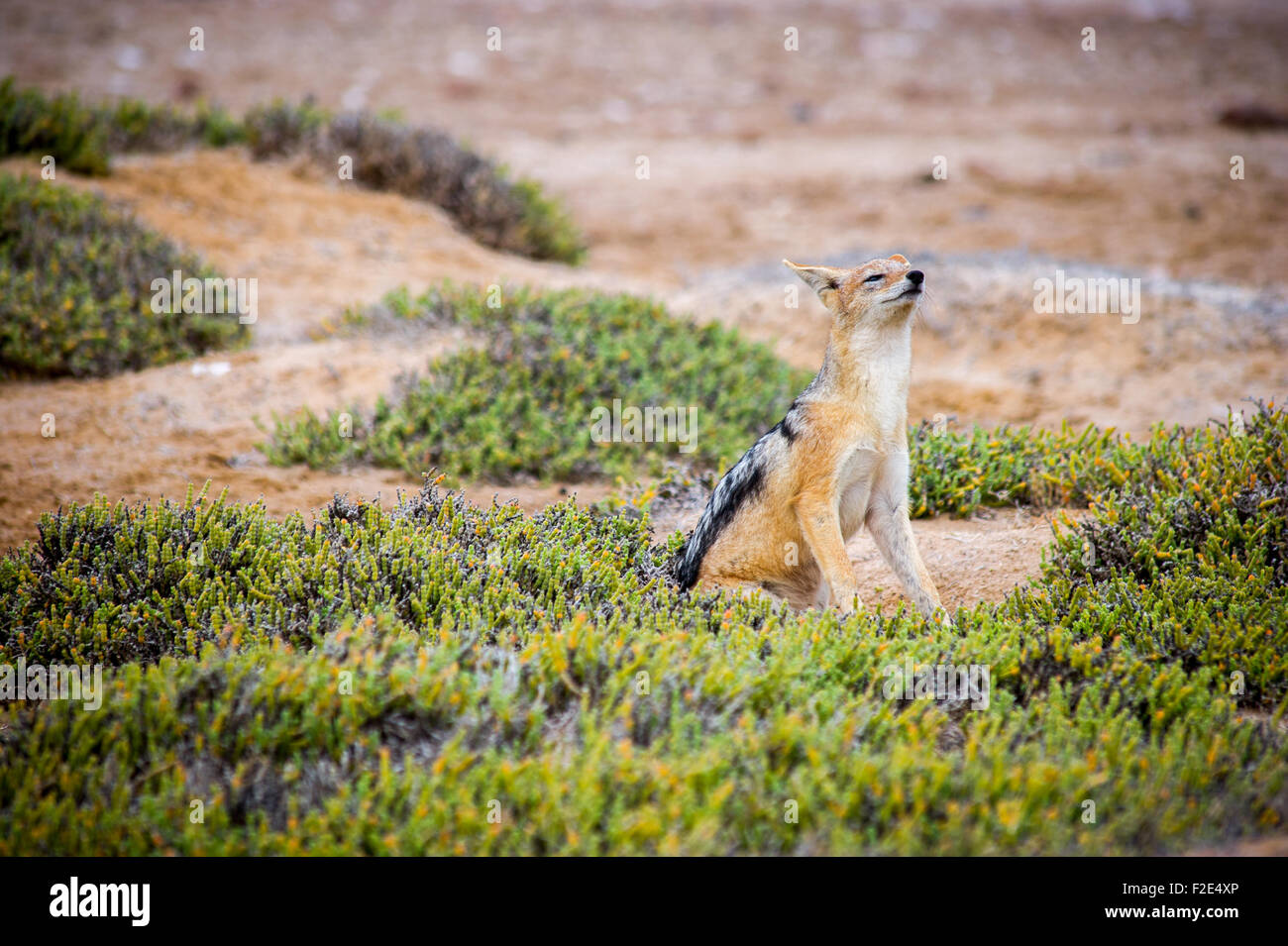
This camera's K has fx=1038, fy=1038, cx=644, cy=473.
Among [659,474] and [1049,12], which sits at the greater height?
[1049,12]

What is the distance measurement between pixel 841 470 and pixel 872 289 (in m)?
0.94

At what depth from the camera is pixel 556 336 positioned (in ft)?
31.5

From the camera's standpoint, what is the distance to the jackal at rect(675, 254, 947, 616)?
5199 millimetres

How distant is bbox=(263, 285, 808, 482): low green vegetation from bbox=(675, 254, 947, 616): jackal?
8.72 ft

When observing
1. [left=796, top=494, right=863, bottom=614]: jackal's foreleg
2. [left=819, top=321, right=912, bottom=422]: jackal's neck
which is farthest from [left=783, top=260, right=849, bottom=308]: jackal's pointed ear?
[left=796, top=494, right=863, bottom=614]: jackal's foreleg

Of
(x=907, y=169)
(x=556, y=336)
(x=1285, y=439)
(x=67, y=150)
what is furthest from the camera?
(x=907, y=169)

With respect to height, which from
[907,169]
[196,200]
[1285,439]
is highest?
[907,169]

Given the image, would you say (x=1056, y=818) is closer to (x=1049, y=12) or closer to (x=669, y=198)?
(x=669, y=198)

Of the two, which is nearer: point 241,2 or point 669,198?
point 669,198

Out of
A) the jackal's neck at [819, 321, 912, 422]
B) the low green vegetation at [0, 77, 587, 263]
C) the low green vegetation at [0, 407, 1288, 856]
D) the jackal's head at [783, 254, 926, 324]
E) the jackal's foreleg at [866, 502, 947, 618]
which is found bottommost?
the low green vegetation at [0, 407, 1288, 856]

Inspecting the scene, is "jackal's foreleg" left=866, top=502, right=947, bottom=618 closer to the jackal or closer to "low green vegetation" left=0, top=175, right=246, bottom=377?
the jackal

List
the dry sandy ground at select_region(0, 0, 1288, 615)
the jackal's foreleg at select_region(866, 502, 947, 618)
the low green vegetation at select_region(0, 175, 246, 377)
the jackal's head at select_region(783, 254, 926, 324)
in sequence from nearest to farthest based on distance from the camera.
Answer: the jackal's head at select_region(783, 254, 926, 324), the jackal's foreleg at select_region(866, 502, 947, 618), the dry sandy ground at select_region(0, 0, 1288, 615), the low green vegetation at select_region(0, 175, 246, 377)

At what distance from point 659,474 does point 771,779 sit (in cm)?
461
